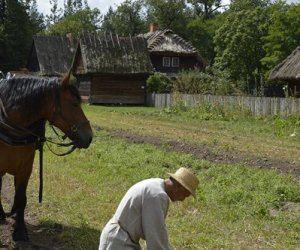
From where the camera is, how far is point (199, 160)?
12656mm

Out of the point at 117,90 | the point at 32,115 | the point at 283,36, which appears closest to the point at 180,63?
the point at 283,36

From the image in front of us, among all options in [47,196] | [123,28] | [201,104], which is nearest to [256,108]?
[201,104]

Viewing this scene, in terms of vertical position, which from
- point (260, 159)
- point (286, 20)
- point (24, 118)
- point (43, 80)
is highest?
point (286, 20)

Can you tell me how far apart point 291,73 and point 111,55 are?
17243 mm

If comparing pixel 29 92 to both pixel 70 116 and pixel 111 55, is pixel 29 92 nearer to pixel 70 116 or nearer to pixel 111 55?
pixel 70 116

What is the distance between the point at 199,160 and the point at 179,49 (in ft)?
144

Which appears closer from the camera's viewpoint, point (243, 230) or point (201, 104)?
point (243, 230)

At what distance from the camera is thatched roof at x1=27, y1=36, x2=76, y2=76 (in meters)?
55.0

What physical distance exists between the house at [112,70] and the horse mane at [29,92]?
119ft

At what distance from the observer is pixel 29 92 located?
650 centimetres

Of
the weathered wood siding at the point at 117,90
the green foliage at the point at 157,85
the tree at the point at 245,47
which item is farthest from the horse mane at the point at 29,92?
the tree at the point at 245,47

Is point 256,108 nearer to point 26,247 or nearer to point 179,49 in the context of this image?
point 26,247

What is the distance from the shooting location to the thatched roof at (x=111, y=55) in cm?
4306

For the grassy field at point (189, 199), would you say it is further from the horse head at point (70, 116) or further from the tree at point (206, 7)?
the tree at point (206, 7)
